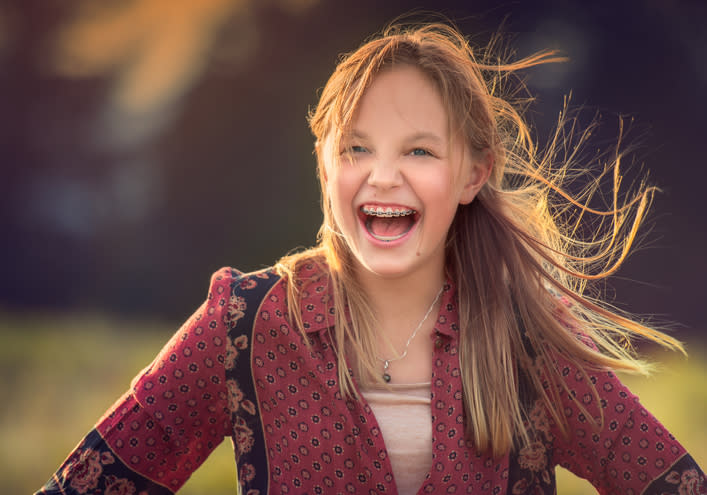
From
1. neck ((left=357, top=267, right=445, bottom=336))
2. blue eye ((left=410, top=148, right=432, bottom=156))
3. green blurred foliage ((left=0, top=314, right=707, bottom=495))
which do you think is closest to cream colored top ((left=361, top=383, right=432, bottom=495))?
neck ((left=357, top=267, right=445, bottom=336))

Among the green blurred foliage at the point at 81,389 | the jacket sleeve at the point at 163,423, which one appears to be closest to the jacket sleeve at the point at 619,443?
the jacket sleeve at the point at 163,423

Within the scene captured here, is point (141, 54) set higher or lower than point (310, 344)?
higher

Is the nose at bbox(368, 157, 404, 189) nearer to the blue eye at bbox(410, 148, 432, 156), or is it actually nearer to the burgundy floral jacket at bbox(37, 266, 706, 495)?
the blue eye at bbox(410, 148, 432, 156)

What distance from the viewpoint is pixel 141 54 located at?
4.53 m

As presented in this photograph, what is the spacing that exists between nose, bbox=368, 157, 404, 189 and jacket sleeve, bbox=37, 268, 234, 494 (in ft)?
1.43

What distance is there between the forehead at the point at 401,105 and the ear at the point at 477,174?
16 cm

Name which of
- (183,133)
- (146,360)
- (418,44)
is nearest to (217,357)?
A: (418,44)

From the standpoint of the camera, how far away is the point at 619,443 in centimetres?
182

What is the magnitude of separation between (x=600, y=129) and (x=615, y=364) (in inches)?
92.5

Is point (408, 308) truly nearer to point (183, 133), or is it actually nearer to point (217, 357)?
point (217, 357)

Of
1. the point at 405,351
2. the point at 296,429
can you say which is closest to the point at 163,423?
the point at 296,429

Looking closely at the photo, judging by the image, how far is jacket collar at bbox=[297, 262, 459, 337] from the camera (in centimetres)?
188

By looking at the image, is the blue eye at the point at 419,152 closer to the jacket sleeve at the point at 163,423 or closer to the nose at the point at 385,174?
the nose at the point at 385,174

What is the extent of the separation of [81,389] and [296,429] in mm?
2413
